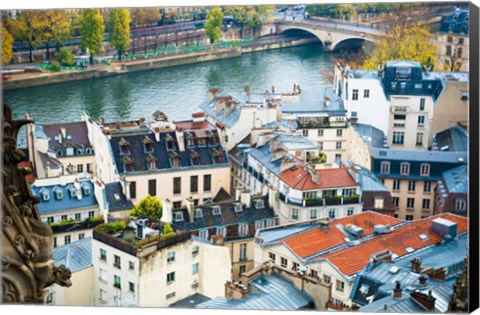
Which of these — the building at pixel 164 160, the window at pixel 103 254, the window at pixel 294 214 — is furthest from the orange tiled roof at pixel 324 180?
the window at pixel 103 254

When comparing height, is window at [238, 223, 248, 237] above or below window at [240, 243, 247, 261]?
above

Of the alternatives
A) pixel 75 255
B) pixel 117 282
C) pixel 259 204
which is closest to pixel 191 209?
pixel 259 204

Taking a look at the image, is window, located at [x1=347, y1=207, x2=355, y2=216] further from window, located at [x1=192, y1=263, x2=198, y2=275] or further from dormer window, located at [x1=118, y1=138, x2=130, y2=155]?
dormer window, located at [x1=118, y1=138, x2=130, y2=155]

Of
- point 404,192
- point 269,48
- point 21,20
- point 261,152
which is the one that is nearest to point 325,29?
point 269,48

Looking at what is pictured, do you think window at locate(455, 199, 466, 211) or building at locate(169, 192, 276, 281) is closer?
window at locate(455, 199, 466, 211)

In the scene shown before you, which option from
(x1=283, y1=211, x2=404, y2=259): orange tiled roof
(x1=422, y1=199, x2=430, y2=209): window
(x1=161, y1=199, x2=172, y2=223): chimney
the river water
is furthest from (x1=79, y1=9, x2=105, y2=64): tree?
(x1=422, y1=199, x2=430, y2=209): window

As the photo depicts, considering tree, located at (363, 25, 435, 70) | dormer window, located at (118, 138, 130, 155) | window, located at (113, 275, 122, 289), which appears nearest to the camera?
window, located at (113, 275, 122, 289)

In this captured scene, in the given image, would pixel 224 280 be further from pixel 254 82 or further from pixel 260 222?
pixel 254 82
